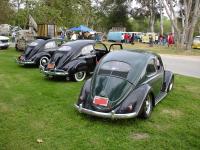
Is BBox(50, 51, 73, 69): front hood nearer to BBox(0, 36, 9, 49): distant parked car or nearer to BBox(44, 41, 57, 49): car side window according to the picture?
BBox(44, 41, 57, 49): car side window

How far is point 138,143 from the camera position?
18.3ft

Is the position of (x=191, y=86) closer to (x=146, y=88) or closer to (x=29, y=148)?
(x=146, y=88)

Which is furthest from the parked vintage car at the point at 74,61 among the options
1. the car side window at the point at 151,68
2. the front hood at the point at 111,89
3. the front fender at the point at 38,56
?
the front hood at the point at 111,89

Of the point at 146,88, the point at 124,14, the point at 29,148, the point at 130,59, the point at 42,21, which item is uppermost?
the point at 124,14

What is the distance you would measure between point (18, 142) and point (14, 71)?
8.22 m

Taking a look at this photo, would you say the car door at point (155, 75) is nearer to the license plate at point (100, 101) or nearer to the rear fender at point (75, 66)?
the license plate at point (100, 101)

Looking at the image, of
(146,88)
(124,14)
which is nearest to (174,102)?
(146,88)

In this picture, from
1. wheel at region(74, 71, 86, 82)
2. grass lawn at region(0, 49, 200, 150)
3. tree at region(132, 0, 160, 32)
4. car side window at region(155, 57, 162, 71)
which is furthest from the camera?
tree at region(132, 0, 160, 32)

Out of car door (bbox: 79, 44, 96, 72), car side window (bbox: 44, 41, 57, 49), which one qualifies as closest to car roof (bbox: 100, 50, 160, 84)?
car door (bbox: 79, 44, 96, 72)

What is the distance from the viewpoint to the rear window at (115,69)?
22.8 feet

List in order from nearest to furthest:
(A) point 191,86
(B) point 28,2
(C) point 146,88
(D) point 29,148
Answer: (D) point 29,148 → (C) point 146,88 → (A) point 191,86 → (B) point 28,2

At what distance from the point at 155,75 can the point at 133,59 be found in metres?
0.82

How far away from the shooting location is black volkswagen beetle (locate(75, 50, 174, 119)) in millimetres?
6327

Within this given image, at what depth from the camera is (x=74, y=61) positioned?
10758mm
